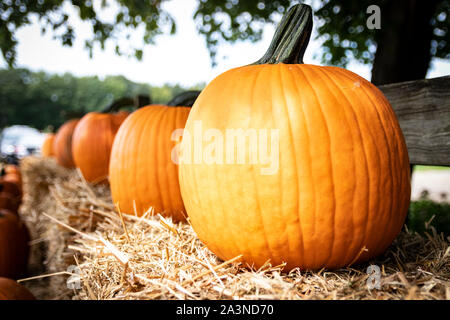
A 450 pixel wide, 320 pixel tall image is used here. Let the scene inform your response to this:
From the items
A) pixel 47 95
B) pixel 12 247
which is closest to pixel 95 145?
pixel 12 247

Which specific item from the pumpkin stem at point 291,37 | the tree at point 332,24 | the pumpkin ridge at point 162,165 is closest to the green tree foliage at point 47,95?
the tree at point 332,24

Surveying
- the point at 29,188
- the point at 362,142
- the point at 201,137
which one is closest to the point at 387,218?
the point at 362,142

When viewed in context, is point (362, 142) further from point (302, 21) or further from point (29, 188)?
point (29, 188)

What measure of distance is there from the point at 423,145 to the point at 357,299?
1.20m

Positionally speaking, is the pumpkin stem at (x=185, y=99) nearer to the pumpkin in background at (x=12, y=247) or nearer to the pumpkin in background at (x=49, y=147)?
the pumpkin in background at (x=12, y=247)

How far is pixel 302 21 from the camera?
1330 millimetres

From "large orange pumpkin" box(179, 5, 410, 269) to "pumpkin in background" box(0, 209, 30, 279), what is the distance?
2872 mm

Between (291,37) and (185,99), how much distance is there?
3.74ft

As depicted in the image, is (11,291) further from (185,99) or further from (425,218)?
(425,218)

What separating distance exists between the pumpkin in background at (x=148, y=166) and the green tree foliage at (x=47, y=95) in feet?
113

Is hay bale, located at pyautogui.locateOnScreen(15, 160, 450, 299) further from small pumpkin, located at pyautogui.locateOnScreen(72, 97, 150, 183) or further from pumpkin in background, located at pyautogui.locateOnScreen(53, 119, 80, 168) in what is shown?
pumpkin in background, located at pyautogui.locateOnScreen(53, 119, 80, 168)

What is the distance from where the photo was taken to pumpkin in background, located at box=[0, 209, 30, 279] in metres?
3.16

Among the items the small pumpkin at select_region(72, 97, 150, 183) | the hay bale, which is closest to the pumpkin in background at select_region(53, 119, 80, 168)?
the small pumpkin at select_region(72, 97, 150, 183)

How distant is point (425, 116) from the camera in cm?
173
